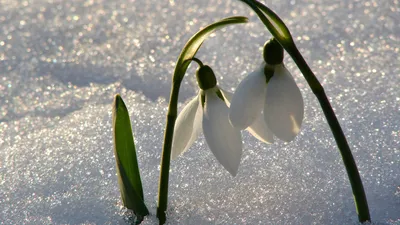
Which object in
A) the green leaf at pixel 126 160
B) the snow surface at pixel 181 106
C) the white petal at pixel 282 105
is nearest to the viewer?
the white petal at pixel 282 105

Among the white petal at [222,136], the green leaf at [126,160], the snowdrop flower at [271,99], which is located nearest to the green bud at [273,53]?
the snowdrop flower at [271,99]

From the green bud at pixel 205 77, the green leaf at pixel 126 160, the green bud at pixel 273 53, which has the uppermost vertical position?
the green bud at pixel 273 53

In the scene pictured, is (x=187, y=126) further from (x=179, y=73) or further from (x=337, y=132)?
(x=337, y=132)

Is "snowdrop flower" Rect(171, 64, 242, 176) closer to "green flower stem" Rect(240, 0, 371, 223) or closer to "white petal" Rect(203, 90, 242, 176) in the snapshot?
"white petal" Rect(203, 90, 242, 176)

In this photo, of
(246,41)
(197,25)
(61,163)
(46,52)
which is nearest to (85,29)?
(46,52)

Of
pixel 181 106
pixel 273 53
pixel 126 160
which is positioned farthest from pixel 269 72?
pixel 181 106

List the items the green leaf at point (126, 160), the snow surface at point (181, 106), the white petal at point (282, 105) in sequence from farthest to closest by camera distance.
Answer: the snow surface at point (181, 106)
the green leaf at point (126, 160)
the white petal at point (282, 105)

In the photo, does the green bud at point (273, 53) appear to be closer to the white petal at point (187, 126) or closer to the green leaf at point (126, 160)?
the white petal at point (187, 126)
